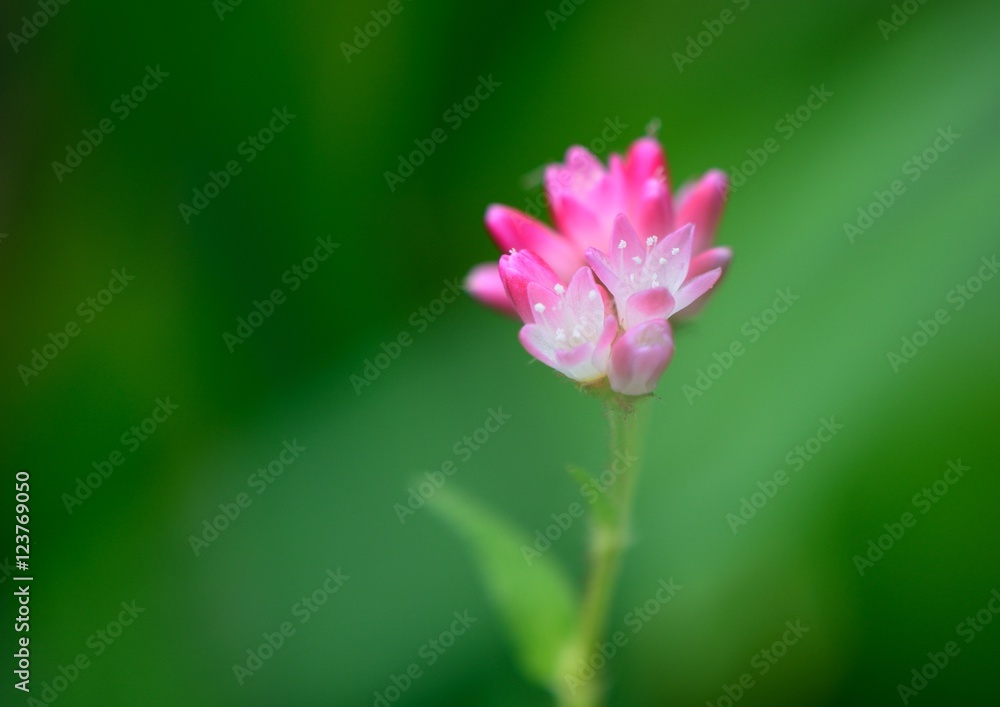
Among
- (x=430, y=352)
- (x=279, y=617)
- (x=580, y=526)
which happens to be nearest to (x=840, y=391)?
(x=580, y=526)

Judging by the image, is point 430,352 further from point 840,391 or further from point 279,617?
point 840,391

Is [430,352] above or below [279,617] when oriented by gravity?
above
